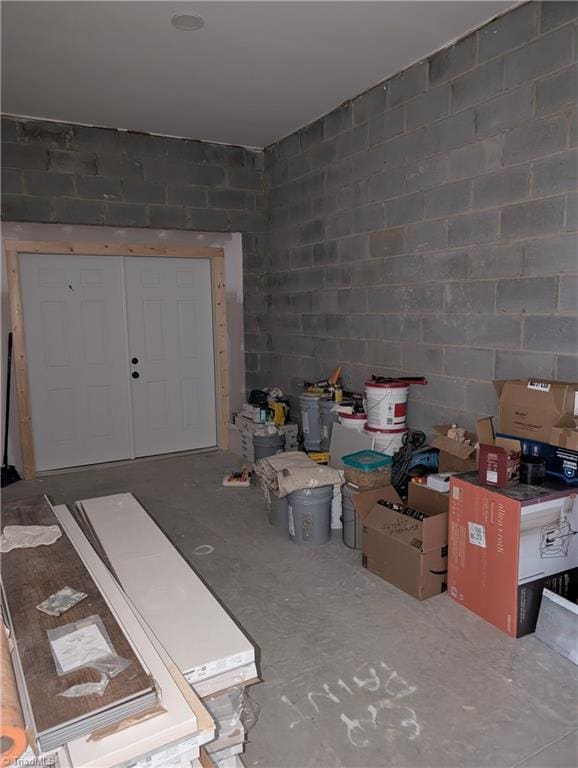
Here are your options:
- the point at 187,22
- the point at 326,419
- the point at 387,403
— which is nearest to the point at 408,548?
the point at 387,403

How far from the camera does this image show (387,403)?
3.98 metres

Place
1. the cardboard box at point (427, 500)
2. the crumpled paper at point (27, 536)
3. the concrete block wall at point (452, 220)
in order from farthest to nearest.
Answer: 1. the cardboard box at point (427, 500)
2. the concrete block wall at point (452, 220)
3. the crumpled paper at point (27, 536)

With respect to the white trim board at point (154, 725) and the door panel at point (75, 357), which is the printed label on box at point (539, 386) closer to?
the white trim board at point (154, 725)

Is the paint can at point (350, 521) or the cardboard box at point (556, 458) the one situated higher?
the cardboard box at point (556, 458)

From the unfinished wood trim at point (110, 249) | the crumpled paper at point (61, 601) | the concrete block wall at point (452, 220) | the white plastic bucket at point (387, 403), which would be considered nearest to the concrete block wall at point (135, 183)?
the unfinished wood trim at point (110, 249)

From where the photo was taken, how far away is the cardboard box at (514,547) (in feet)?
8.43

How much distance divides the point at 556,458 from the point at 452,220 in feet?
5.61

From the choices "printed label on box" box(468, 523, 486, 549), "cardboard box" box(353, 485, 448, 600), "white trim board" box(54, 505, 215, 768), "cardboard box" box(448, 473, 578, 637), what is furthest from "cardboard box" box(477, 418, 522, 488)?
"white trim board" box(54, 505, 215, 768)

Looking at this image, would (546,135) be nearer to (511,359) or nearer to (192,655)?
(511,359)

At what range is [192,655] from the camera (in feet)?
6.03

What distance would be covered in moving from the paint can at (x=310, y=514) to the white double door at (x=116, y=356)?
2.71 meters

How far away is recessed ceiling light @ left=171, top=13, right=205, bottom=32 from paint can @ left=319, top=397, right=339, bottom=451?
2.84m

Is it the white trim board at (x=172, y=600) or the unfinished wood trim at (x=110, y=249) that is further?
the unfinished wood trim at (x=110, y=249)

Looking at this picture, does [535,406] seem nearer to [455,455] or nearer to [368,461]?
[455,455]
